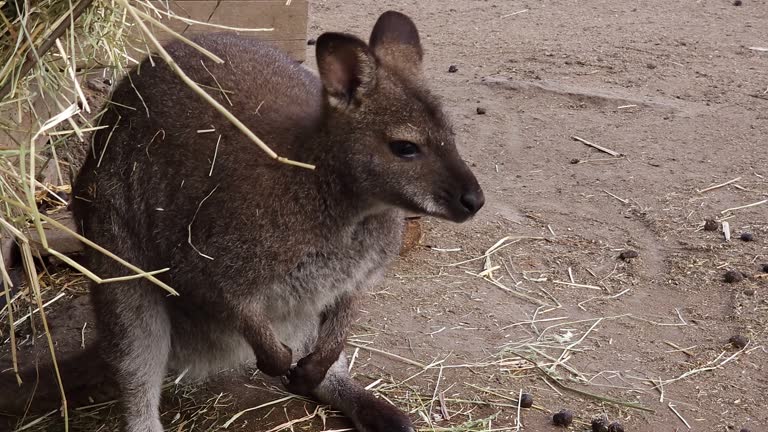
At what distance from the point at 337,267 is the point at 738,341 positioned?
1941 millimetres

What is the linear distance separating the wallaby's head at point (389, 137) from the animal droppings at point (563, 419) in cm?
106

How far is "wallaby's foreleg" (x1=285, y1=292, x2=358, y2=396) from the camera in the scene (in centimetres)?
407

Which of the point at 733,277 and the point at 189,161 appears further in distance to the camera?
the point at 733,277

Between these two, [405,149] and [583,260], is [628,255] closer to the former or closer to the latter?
[583,260]

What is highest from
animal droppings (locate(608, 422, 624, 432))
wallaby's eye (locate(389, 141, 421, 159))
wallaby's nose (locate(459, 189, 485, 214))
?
wallaby's eye (locate(389, 141, 421, 159))

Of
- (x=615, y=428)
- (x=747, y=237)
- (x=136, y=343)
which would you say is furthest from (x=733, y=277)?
(x=136, y=343)

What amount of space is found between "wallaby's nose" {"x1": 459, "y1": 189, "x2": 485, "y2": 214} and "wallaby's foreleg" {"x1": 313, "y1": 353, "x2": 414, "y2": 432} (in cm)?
101

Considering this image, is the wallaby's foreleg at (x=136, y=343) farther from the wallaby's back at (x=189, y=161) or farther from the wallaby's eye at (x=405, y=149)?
the wallaby's eye at (x=405, y=149)

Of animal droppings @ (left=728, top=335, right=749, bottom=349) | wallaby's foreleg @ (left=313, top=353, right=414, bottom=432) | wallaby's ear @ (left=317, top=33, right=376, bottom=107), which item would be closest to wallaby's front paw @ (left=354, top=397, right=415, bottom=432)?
wallaby's foreleg @ (left=313, top=353, right=414, bottom=432)

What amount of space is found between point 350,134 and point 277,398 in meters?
1.34

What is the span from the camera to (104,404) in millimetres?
4367

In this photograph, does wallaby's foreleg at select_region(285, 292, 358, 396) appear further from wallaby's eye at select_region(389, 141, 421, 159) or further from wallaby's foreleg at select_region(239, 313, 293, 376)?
wallaby's eye at select_region(389, 141, 421, 159)

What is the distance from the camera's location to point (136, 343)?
12.9ft

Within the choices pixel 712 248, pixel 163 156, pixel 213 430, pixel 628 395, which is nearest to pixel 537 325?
pixel 628 395
